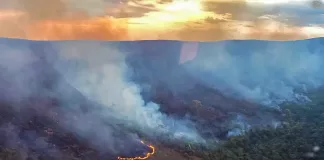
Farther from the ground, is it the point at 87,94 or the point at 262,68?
the point at 262,68

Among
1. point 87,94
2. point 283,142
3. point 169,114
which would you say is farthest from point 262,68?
point 87,94

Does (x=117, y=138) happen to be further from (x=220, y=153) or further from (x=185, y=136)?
(x=220, y=153)

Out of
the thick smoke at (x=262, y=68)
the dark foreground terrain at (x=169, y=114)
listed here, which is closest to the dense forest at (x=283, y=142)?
the dark foreground terrain at (x=169, y=114)

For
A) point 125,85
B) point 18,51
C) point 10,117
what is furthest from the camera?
point 125,85

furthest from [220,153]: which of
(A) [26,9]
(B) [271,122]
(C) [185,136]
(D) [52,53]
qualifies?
(A) [26,9]

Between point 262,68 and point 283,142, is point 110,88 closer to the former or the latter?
point 283,142

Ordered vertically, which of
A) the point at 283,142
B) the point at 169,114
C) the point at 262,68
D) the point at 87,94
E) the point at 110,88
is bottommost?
the point at 283,142

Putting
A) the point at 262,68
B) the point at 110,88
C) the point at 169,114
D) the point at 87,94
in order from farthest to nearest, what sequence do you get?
the point at 262,68
the point at 169,114
the point at 110,88
the point at 87,94
